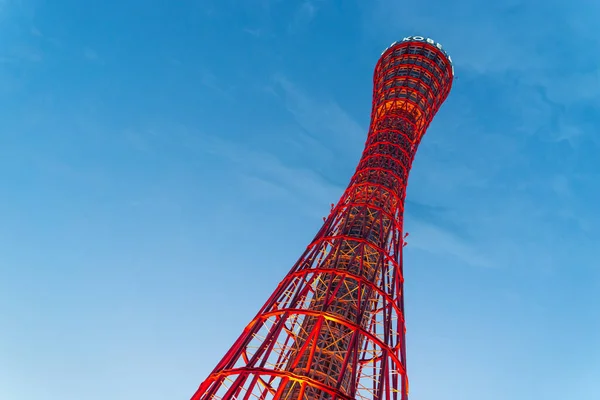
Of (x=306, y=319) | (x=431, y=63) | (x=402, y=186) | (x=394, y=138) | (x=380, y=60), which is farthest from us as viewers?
(x=380, y=60)

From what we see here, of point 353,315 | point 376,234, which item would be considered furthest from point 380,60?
point 353,315

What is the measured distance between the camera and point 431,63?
152 ft

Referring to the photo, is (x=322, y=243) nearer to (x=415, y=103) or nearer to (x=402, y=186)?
(x=402, y=186)

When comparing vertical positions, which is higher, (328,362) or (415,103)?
(415,103)

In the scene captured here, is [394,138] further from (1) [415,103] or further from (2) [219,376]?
(2) [219,376]

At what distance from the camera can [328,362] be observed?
2308 cm

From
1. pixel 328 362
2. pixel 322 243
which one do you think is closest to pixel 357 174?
pixel 322 243

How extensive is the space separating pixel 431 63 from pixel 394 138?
12118mm

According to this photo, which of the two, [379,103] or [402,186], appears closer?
[402,186]

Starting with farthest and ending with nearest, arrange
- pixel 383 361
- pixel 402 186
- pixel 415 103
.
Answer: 1. pixel 415 103
2. pixel 402 186
3. pixel 383 361

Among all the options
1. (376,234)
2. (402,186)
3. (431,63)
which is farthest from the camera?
(431,63)

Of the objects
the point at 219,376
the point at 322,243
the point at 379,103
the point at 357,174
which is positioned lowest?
the point at 219,376

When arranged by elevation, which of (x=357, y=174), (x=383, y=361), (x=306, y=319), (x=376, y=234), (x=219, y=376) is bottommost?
(x=219, y=376)

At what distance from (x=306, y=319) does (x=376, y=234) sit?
8.47 m
